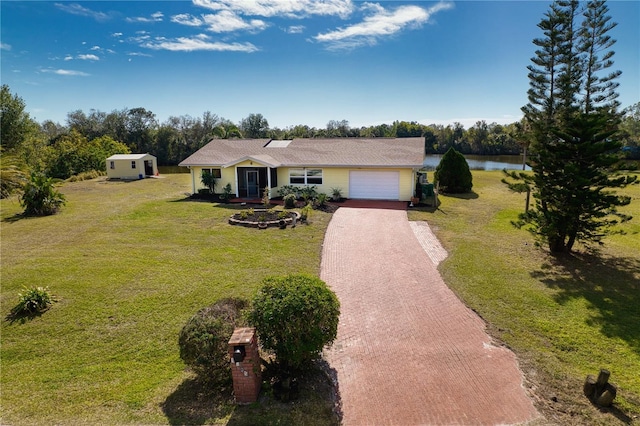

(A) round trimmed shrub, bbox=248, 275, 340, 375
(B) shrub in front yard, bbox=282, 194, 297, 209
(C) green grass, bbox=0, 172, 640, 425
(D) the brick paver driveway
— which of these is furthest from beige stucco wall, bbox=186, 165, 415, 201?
(A) round trimmed shrub, bbox=248, 275, 340, 375

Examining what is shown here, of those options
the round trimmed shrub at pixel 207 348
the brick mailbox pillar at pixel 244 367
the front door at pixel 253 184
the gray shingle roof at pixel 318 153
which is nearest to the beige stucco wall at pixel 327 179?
the gray shingle roof at pixel 318 153

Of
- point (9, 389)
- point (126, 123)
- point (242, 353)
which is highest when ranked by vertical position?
point (126, 123)

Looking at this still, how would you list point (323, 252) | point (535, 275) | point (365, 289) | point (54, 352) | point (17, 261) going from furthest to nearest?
1. point (323, 252)
2. point (17, 261)
3. point (535, 275)
4. point (365, 289)
5. point (54, 352)

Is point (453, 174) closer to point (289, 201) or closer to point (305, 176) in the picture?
point (305, 176)

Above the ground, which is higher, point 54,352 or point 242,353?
point 242,353

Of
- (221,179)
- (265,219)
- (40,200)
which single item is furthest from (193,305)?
(221,179)

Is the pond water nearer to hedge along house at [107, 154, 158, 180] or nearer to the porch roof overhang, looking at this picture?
the porch roof overhang

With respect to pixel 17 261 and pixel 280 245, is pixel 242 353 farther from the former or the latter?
pixel 17 261

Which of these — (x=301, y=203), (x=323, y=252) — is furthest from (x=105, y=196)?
(x=323, y=252)
